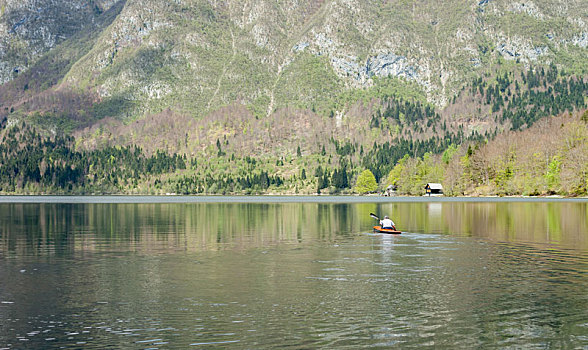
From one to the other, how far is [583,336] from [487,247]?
1496 inches

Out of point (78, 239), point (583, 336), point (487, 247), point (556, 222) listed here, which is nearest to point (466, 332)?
point (583, 336)

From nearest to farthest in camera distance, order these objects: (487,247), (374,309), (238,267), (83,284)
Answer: (374,309)
(83,284)
(238,267)
(487,247)

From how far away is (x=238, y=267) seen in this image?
5272 cm

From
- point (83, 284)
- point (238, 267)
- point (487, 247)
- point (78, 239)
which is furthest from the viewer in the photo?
point (78, 239)

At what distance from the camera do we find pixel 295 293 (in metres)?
40.6

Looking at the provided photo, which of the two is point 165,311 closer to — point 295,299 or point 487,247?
point 295,299

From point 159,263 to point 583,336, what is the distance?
3661 cm

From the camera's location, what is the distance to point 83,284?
4441 cm

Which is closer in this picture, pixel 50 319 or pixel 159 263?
pixel 50 319

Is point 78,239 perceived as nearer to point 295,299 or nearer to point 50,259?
point 50,259

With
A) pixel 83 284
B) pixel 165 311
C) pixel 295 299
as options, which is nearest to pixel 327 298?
pixel 295 299

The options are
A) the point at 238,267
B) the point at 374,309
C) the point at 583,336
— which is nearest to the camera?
the point at 583,336

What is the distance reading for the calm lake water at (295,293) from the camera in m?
30.0

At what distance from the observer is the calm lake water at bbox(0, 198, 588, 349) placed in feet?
98.4
